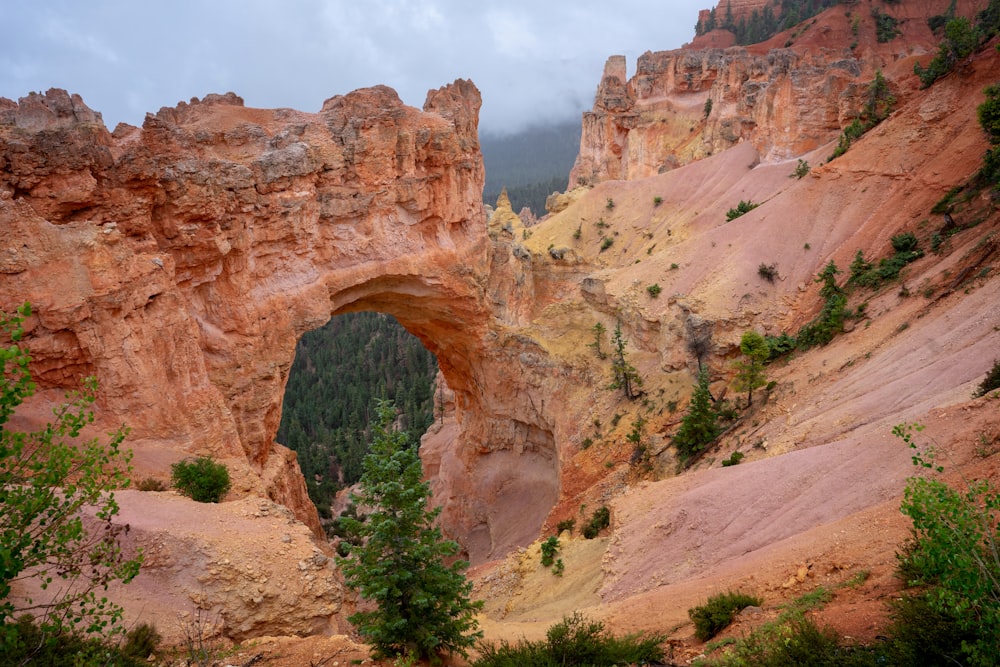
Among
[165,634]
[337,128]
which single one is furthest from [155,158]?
[165,634]

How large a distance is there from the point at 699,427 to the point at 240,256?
1733 centimetres

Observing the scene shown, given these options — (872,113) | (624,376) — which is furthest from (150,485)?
(872,113)

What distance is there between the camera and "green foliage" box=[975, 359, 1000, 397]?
43.0ft

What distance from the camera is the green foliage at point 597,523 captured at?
20669 mm

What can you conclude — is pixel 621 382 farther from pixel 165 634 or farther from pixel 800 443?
pixel 165 634

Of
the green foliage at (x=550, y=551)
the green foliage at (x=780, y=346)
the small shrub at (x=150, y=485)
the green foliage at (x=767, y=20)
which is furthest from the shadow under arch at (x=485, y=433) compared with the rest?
the green foliage at (x=767, y=20)

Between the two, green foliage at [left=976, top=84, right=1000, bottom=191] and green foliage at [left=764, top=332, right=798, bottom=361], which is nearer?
green foliage at [left=976, top=84, right=1000, bottom=191]

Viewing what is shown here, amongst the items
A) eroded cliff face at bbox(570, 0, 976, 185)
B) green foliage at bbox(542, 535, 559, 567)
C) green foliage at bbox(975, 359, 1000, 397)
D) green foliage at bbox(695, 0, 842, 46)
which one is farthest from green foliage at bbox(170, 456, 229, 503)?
green foliage at bbox(695, 0, 842, 46)

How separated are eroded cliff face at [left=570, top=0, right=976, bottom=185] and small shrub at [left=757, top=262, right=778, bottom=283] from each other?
1311 cm

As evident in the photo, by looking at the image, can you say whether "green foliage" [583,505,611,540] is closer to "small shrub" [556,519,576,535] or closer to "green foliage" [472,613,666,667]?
"small shrub" [556,519,576,535]

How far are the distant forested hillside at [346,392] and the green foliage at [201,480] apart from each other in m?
27.3

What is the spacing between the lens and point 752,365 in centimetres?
2189

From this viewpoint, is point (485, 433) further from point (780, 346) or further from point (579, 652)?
point (579, 652)

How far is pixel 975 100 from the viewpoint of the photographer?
2417 centimetres
